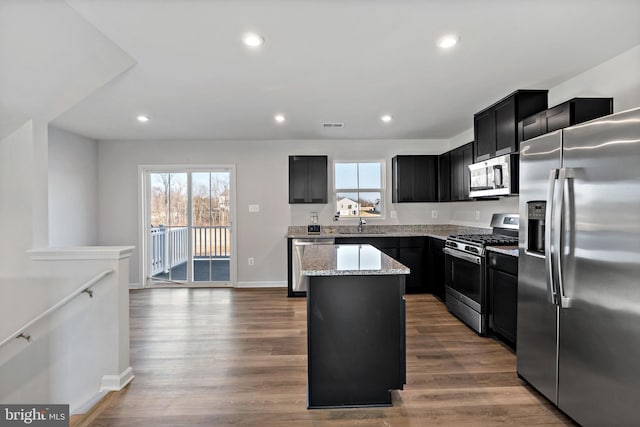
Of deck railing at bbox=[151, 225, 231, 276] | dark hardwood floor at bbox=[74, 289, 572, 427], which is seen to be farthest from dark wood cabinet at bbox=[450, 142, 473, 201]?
deck railing at bbox=[151, 225, 231, 276]

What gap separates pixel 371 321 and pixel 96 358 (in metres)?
2.08

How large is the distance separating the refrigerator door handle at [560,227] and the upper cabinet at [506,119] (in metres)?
1.30

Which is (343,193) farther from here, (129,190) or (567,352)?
(567,352)

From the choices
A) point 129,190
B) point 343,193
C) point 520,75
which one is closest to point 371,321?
point 520,75

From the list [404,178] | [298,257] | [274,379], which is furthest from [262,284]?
[274,379]

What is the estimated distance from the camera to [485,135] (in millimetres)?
3557

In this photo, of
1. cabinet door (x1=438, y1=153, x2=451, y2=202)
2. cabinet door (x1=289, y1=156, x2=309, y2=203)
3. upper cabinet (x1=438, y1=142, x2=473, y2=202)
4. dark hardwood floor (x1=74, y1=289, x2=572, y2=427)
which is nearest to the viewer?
dark hardwood floor (x1=74, y1=289, x2=572, y2=427)

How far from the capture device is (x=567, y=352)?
75.5 inches

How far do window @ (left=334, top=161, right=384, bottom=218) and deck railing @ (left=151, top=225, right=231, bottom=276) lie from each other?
200cm

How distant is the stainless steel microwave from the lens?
3.14 meters

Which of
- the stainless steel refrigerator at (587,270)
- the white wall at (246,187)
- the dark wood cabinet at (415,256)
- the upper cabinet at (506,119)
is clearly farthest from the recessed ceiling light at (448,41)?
the white wall at (246,187)

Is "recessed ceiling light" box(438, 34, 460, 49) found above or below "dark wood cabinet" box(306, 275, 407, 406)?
above

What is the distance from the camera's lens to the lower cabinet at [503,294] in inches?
111

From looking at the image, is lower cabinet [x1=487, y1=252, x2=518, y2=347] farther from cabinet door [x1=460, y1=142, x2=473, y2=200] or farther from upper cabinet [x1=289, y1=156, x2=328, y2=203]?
upper cabinet [x1=289, y1=156, x2=328, y2=203]
